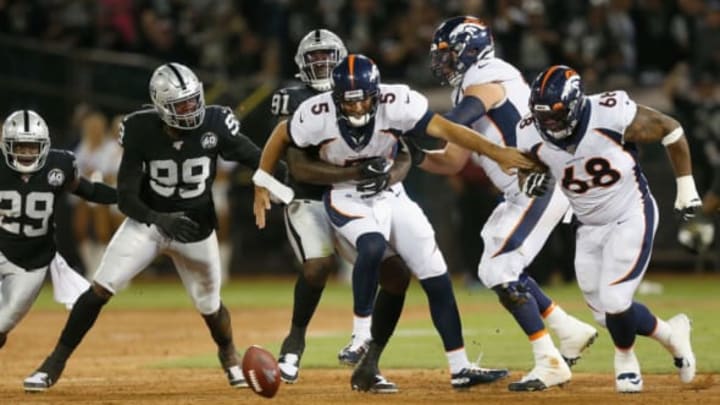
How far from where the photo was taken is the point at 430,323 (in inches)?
556

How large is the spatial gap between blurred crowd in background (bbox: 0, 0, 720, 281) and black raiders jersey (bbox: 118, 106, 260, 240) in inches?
339

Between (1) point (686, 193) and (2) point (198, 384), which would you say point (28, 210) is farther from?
(1) point (686, 193)

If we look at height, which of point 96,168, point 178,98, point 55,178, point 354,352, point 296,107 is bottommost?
point 96,168

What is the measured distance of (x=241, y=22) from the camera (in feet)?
68.1

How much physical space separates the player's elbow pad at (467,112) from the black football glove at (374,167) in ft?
1.56

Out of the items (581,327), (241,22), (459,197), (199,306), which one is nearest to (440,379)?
(581,327)

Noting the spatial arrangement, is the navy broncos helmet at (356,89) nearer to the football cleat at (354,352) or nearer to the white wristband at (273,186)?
the white wristband at (273,186)

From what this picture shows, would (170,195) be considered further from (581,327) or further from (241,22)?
(241,22)

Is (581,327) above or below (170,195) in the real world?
below

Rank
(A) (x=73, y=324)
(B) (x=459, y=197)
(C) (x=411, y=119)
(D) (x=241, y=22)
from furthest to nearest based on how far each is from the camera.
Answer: (D) (x=241, y=22)
(B) (x=459, y=197)
(A) (x=73, y=324)
(C) (x=411, y=119)

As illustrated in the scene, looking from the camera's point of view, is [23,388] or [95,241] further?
[95,241]

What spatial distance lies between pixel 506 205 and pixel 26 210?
3116 millimetres

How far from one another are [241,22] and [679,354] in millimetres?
13076

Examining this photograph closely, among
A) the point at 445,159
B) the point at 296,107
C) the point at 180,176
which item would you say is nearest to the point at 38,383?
the point at 180,176
